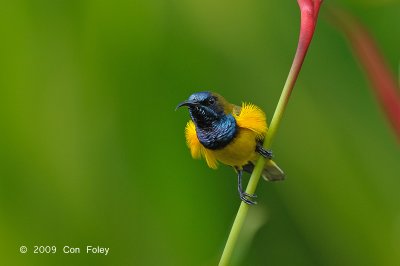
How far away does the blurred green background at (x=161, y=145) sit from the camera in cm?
72

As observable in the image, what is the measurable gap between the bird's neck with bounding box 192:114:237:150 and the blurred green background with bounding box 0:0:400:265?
0.08 metres

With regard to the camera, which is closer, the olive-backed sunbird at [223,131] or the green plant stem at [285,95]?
the green plant stem at [285,95]

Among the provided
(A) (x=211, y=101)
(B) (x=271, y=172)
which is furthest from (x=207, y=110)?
(B) (x=271, y=172)

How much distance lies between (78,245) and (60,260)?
5 cm

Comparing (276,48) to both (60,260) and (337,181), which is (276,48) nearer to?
(337,181)

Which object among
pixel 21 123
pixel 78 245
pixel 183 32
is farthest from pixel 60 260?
pixel 183 32

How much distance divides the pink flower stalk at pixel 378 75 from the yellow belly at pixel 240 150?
19cm

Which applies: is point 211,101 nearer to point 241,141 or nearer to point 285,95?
point 241,141

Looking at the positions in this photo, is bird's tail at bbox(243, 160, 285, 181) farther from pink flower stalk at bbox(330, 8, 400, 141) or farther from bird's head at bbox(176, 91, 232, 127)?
pink flower stalk at bbox(330, 8, 400, 141)

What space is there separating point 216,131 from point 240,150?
0.03 metres

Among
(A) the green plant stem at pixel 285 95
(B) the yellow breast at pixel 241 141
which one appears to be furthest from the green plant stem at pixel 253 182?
(B) the yellow breast at pixel 241 141

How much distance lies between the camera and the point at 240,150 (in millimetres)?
647

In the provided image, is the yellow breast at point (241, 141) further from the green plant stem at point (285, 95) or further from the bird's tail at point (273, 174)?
the green plant stem at point (285, 95)

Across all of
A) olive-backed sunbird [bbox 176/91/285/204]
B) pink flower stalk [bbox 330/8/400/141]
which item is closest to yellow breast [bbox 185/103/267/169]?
olive-backed sunbird [bbox 176/91/285/204]
